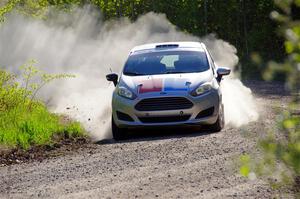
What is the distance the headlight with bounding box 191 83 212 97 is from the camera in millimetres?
13664

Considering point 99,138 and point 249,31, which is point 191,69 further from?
point 249,31

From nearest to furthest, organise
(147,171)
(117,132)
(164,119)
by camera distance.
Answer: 1. (147,171)
2. (164,119)
3. (117,132)

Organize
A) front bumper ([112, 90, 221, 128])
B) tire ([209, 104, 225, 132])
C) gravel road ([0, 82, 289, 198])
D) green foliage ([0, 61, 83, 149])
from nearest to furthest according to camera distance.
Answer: gravel road ([0, 82, 289, 198]), green foliage ([0, 61, 83, 149]), front bumper ([112, 90, 221, 128]), tire ([209, 104, 225, 132])

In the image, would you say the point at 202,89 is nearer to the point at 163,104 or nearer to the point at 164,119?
the point at 163,104

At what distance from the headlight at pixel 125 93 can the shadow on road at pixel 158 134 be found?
0.80 meters

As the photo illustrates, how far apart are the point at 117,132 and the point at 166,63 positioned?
188 cm

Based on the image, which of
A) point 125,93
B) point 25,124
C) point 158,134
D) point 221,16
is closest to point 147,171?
point 125,93

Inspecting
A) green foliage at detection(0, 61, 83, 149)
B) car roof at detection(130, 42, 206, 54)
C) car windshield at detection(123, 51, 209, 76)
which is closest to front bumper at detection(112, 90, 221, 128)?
car windshield at detection(123, 51, 209, 76)

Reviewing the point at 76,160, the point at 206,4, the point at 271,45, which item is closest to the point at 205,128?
the point at 76,160

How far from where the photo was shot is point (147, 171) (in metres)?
9.98

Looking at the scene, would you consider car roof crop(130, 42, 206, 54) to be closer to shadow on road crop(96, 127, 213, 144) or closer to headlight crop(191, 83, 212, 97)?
shadow on road crop(96, 127, 213, 144)

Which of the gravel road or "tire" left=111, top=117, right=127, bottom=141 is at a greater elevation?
the gravel road

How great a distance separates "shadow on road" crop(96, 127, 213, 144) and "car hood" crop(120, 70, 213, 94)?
857 millimetres

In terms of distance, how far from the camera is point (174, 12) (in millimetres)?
44938
